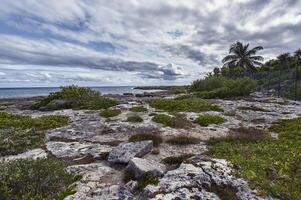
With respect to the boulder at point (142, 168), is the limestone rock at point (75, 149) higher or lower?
lower

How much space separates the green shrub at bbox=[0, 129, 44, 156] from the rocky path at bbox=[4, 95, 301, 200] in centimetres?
36

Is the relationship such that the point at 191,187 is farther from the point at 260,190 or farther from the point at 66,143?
the point at 66,143

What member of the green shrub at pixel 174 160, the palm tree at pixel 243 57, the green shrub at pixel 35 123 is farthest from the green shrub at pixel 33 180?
the palm tree at pixel 243 57

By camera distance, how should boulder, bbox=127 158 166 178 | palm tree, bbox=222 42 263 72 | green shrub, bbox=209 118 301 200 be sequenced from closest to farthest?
green shrub, bbox=209 118 301 200 → boulder, bbox=127 158 166 178 → palm tree, bbox=222 42 263 72

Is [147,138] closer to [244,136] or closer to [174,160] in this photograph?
[174,160]

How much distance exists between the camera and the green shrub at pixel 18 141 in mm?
8820

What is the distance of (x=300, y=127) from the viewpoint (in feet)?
39.9

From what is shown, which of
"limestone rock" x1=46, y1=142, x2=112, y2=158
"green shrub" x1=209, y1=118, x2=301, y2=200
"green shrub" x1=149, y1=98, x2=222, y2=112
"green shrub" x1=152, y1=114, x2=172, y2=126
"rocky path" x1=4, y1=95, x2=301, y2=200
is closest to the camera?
"rocky path" x1=4, y1=95, x2=301, y2=200

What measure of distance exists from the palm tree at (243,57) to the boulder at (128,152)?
189 ft

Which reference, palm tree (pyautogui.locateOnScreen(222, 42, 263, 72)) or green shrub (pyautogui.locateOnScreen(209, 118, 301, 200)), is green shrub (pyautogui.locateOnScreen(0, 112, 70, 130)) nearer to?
green shrub (pyautogui.locateOnScreen(209, 118, 301, 200))

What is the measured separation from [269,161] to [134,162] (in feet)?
12.8

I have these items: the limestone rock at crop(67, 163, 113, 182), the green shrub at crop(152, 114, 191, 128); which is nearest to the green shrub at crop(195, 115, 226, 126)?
the green shrub at crop(152, 114, 191, 128)

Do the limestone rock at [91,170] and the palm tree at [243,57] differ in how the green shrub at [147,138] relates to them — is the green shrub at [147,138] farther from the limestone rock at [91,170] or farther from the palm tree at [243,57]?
the palm tree at [243,57]

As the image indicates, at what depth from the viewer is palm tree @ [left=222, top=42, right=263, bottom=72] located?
60.5 metres
